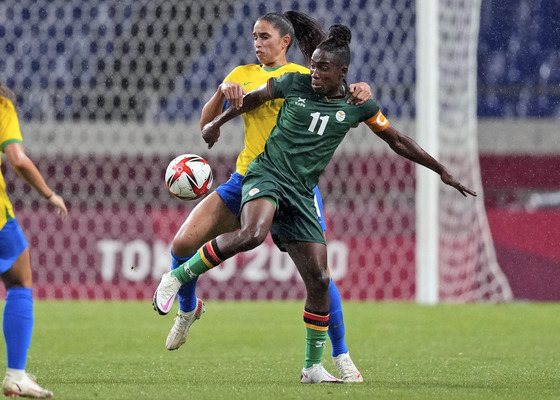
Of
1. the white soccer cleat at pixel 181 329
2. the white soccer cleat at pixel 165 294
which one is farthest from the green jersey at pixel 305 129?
the white soccer cleat at pixel 181 329

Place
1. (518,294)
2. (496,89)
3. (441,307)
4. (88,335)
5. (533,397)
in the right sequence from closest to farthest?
(533,397) → (88,335) → (441,307) → (518,294) → (496,89)

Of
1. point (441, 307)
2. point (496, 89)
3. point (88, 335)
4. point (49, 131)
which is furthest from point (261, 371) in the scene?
point (496, 89)

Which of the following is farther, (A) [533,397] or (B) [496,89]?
(B) [496,89]

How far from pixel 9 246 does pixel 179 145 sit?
32.9 ft

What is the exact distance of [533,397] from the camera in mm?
4832

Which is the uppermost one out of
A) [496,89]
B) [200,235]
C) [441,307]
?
[496,89]

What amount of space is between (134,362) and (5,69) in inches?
310

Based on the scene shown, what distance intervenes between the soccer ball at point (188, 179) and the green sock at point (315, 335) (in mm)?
997

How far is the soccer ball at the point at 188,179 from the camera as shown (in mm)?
5855

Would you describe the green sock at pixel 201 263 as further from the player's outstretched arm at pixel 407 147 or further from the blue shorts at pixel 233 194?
the player's outstretched arm at pixel 407 147

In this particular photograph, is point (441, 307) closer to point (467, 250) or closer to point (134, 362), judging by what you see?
point (467, 250)

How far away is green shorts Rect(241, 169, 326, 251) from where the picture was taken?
539 cm

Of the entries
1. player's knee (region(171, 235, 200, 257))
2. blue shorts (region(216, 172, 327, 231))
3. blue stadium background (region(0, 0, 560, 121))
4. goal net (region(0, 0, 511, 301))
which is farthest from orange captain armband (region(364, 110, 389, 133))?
blue stadium background (region(0, 0, 560, 121))

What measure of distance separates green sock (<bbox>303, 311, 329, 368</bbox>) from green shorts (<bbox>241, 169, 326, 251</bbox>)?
0.42m
